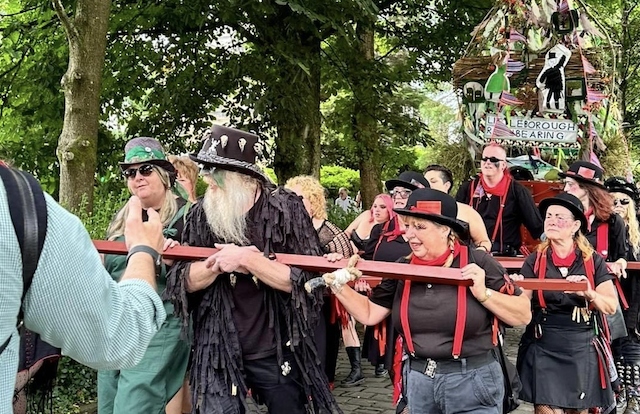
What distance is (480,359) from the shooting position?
3764mm

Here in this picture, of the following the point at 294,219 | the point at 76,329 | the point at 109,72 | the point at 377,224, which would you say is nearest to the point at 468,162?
the point at 377,224

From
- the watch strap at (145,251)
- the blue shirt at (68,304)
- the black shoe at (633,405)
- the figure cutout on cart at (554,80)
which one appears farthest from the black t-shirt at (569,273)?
the figure cutout on cart at (554,80)

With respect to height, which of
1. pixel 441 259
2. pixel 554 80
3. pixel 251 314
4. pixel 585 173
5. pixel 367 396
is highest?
pixel 554 80

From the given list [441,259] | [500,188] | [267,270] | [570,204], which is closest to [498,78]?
[500,188]

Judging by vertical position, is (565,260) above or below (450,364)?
above

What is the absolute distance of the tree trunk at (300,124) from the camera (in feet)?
33.6

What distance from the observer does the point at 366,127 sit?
13.1 meters

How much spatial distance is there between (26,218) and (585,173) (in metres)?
5.55

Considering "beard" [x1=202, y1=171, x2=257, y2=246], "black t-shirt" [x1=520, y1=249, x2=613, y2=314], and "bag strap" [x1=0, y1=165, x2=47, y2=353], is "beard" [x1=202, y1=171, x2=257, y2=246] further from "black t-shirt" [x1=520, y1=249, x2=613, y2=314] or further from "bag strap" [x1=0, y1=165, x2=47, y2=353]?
"bag strap" [x1=0, y1=165, x2=47, y2=353]

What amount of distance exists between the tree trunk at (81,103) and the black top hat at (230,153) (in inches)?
147

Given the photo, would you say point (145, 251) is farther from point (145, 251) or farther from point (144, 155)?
point (144, 155)

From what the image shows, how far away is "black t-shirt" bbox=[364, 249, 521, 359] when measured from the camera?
3.68 metres

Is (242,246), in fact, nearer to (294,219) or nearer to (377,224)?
(294,219)

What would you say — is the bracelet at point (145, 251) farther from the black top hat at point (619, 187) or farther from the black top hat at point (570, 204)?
the black top hat at point (619, 187)
